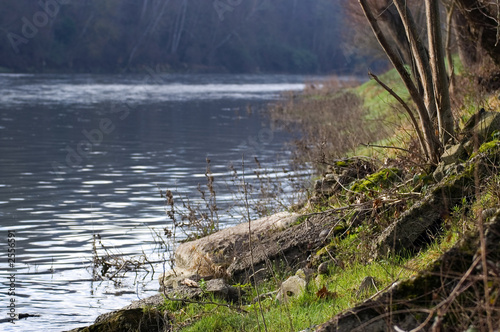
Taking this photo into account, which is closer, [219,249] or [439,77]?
[439,77]

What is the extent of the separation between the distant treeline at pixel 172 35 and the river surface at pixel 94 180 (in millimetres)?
55050

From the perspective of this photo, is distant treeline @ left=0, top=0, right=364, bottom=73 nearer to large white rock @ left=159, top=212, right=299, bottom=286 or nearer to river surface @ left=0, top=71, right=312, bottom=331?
river surface @ left=0, top=71, right=312, bottom=331

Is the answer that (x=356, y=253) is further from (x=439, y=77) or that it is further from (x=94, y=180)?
(x=94, y=180)

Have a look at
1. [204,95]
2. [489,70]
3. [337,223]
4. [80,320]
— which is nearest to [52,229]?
[80,320]

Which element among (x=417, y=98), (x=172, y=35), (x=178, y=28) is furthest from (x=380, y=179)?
(x=178, y=28)

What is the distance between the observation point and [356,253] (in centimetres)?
→ 743

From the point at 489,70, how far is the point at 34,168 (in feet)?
41.3

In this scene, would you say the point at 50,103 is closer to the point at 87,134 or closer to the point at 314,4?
the point at 87,134

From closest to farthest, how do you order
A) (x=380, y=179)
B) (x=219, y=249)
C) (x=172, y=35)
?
(x=380, y=179)
(x=219, y=249)
(x=172, y=35)

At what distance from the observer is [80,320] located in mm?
8172

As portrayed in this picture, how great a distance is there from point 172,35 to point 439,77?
117 m

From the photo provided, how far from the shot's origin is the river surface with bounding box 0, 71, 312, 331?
9.46 metres

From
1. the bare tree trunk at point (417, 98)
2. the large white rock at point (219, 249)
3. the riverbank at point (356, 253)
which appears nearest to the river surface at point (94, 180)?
the large white rock at point (219, 249)

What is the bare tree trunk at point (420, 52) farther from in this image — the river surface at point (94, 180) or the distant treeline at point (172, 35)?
the distant treeline at point (172, 35)
